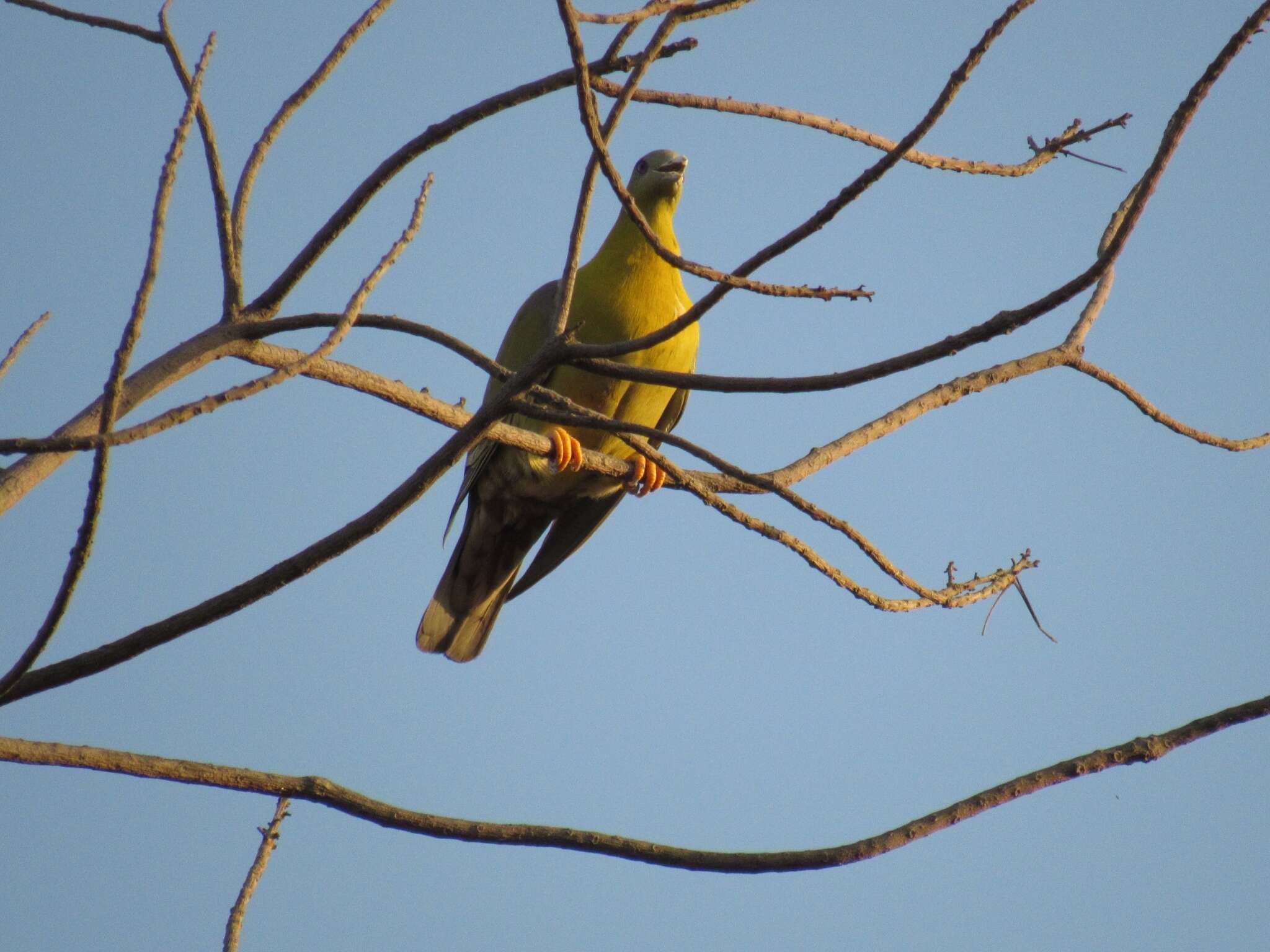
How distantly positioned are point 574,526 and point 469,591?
0.55m

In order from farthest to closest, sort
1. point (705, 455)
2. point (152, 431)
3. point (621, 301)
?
point (621, 301)
point (705, 455)
point (152, 431)

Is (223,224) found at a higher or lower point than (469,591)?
lower

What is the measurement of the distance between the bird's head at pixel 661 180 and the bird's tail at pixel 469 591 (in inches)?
56.2

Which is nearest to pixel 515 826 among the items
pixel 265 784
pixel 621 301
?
pixel 265 784

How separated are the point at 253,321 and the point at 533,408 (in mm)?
630

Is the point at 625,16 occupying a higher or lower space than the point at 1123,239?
higher

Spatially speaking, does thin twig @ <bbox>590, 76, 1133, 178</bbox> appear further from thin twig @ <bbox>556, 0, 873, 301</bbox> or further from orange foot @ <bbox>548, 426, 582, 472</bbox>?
orange foot @ <bbox>548, 426, 582, 472</bbox>

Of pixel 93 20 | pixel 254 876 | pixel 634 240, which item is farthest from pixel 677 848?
pixel 634 240

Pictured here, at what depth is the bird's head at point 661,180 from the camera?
5301mm

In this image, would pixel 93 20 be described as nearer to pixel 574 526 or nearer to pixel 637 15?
pixel 637 15

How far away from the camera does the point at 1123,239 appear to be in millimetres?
1759

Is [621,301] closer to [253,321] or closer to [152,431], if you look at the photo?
[253,321]

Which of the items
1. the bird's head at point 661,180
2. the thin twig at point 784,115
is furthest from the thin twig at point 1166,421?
the bird's head at point 661,180

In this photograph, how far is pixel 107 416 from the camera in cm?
183
